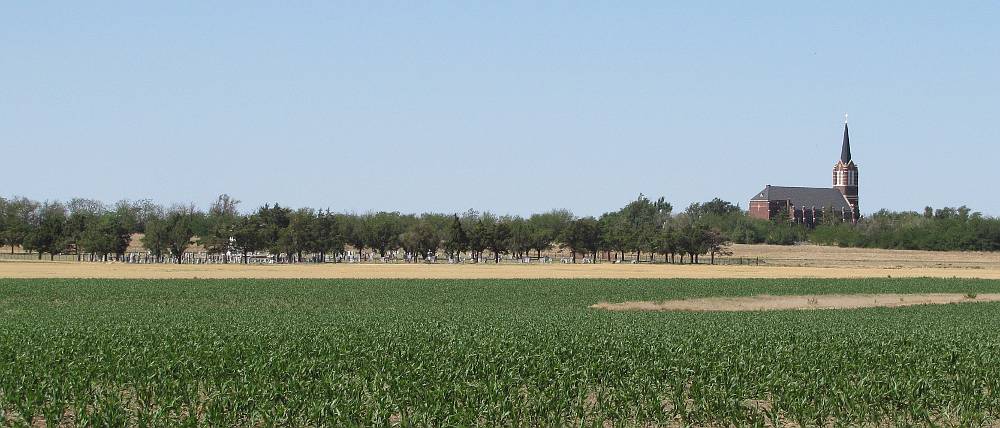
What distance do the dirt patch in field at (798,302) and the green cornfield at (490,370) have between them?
15532mm

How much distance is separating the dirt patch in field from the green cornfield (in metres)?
15.5

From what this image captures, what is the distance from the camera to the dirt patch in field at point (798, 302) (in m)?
60.7

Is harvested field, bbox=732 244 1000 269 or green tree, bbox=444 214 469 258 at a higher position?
green tree, bbox=444 214 469 258

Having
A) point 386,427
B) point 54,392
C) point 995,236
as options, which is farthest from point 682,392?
point 995,236

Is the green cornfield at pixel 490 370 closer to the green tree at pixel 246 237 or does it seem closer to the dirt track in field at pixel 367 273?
the dirt track in field at pixel 367 273

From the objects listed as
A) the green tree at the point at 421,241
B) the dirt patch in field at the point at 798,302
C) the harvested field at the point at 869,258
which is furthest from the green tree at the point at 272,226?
the dirt patch in field at the point at 798,302

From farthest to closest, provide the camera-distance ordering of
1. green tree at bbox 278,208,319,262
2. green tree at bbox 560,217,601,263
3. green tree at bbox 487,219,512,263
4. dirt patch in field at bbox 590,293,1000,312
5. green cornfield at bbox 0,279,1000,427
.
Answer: green tree at bbox 560,217,601,263 → green tree at bbox 487,219,512,263 → green tree at bbox 278,208,319,262 → dirt patch in field at bbox 590,293,1000,312 → green cornfield at bbox 0,279,1000,427

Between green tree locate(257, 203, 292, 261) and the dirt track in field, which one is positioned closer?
the dirt track in field

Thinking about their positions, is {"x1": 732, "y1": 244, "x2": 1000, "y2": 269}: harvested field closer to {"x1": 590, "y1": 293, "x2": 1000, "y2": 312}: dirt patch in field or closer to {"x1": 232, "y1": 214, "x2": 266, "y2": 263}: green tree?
{"x1": 232, "y1": 214, "x2": 266, "y2": 263}: green tree

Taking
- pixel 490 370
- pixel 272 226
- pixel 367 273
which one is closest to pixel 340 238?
pixel 272 226

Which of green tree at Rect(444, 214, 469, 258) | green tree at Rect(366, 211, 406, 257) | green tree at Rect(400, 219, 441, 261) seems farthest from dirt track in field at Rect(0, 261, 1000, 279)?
green tree at Rect(366, 211, 406, 257)

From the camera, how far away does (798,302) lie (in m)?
66.1

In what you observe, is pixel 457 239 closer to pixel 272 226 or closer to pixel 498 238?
pixel 498 238

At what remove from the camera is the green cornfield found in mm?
20641
